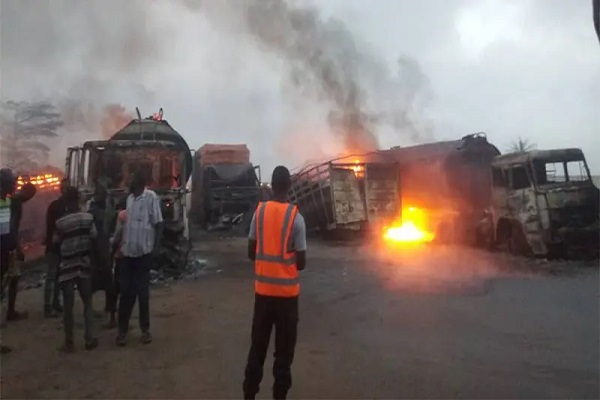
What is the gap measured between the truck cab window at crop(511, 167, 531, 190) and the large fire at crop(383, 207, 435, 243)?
4.36m

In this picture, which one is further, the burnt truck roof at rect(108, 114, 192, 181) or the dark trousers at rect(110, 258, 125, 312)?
the burnt truck roof at rect(108, 114, 192, 181)

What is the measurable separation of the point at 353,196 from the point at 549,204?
7032 mm

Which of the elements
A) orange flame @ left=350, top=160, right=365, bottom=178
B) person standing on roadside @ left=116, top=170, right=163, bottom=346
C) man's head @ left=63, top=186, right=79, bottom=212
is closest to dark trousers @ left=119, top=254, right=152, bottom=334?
person standing on roadside @ left=116, top=170, right=163, bottom=346

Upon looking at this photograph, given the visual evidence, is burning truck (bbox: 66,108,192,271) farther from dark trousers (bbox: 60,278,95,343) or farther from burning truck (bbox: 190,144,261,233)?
burning truck (bbox: 190,144,261,233)

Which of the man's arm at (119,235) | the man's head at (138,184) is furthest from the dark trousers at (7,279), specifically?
the man's head at (138,184)

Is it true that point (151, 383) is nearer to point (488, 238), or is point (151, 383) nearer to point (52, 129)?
point (488, 238)

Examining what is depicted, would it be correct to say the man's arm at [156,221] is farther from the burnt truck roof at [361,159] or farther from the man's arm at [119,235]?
the burnt truck roof at [361,159]

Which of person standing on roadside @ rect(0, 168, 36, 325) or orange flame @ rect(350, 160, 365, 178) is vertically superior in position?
orange flame @ rect(350, 160, 365, 178)

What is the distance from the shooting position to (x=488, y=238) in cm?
1431

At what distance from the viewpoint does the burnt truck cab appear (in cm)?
1159

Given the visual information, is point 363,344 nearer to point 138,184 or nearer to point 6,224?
point 138,184

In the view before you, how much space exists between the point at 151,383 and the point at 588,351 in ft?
13.3

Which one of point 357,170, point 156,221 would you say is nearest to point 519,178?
point 357,170

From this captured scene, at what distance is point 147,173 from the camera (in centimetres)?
1073
